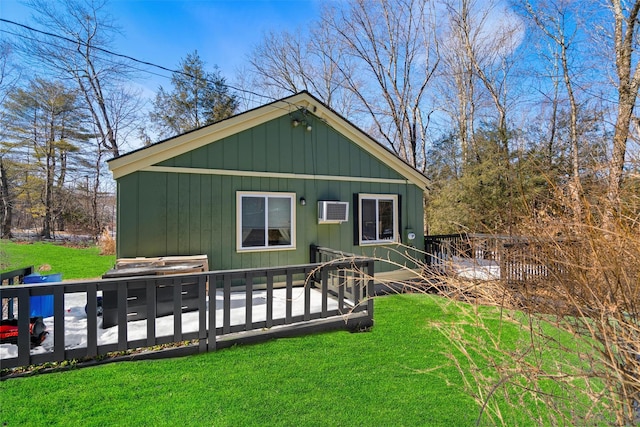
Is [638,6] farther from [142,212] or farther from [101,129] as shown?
[101,129]

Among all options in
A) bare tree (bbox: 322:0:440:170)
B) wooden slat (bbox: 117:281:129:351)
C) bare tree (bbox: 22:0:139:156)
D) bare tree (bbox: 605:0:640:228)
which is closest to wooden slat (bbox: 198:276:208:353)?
wooden slat (bbox: 117:281:129:351)

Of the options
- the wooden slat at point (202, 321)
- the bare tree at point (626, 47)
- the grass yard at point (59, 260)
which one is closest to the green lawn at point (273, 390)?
the wooden slat at point (202, 321)

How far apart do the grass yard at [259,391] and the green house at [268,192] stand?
2704mm

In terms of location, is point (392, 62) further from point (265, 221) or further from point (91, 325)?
point (91, 325)

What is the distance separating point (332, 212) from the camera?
649 centimetres

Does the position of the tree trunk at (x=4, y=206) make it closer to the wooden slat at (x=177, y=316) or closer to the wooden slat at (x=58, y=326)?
the wooden slat at (x=58, y=326)

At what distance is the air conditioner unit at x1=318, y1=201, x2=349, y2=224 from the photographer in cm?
644

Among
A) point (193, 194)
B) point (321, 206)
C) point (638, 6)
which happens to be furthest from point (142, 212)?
point (638, 6)

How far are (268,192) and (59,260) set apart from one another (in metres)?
9.29

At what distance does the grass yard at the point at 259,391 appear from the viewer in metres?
2.31

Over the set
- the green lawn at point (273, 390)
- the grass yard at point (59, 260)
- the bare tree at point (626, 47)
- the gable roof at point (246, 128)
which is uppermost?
the bare tree at point (626, 47)

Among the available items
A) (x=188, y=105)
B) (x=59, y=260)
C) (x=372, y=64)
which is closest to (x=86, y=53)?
(x=188, y=105)

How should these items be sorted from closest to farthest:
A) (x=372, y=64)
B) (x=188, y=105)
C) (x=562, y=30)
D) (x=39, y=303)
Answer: (x=39, y=303), (x=562, y=30), (x=372, y=64), (x=188, y=105)

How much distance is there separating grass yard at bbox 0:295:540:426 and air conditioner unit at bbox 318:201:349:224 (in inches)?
128
